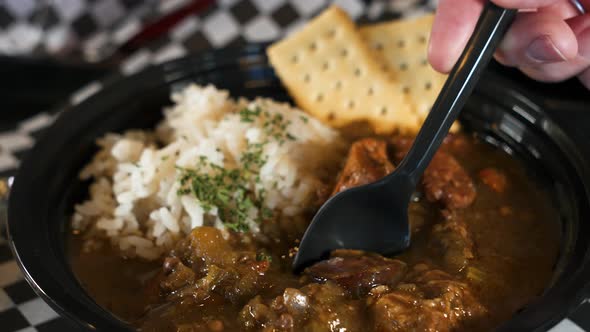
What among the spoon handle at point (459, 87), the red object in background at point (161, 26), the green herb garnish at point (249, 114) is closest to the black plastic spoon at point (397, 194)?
the spoon handle at point (459, 87)

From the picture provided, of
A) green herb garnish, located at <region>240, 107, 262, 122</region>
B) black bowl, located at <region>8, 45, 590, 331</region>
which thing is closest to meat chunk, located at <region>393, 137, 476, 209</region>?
black bowl, located at <region>8, 45, 590, 331</region>

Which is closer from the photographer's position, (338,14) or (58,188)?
(58,188)

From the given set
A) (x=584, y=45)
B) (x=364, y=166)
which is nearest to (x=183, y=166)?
(x=364, y=166)

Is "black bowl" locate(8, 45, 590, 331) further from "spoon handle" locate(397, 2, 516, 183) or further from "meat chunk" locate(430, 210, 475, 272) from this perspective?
"spoon handle" locate(397, 2, 516, 183)

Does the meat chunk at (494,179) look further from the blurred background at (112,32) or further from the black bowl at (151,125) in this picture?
the blurred background at (112,32)

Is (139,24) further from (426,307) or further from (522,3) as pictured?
(426,307)

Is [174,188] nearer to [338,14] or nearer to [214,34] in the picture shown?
[338,14]

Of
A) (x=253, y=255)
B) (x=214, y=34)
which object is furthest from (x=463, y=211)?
(x=214, y=34)
